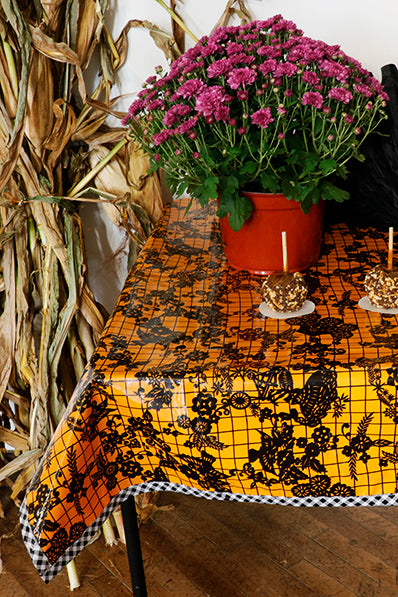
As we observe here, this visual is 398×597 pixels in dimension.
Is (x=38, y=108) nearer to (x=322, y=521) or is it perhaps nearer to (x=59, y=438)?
(x=59, y=438)

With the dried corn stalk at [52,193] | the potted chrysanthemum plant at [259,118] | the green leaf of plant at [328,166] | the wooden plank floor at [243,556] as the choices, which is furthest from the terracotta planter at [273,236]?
the wooden plank floor at [243,556]

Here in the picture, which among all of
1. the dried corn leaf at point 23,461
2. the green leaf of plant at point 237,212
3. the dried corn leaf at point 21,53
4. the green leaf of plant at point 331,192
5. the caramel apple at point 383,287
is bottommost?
the dried corn leaf at point 23,461

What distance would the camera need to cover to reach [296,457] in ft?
3.34

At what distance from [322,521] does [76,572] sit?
67 centimetres

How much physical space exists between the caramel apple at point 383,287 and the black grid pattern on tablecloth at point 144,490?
32 centimetres

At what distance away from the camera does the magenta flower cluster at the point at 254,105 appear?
1.14 m

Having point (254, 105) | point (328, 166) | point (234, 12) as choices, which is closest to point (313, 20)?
point (234, 12)

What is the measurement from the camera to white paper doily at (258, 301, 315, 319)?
3.77 feet

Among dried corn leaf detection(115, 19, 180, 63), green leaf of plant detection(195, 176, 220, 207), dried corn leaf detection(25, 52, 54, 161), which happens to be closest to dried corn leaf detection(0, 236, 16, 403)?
dried corn leaf detection(25, 52, 54, 161)

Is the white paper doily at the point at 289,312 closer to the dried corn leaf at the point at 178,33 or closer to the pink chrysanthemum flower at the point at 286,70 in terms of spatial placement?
the pink chrysanthemum flower at the point at 286,70

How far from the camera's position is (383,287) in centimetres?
112

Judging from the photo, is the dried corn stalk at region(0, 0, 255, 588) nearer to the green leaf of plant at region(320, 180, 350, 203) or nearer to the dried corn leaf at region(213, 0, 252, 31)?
the dried corn leaf at region(213, 0, 252, 31)

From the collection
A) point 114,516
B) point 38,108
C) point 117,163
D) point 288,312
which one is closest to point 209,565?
point 114,516

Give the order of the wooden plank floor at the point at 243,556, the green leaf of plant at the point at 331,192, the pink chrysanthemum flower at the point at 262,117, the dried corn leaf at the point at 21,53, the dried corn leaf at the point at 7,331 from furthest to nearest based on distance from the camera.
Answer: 1. the dried corn leaf at the point at 7,331
2. the wooden plank floor at the point at 243,556
3. the dried corn leaf at the point at 21,53
4. the green leaf of plant at the point at 331,192
5. the pink chrysanthemum flower at the point at 262,117
